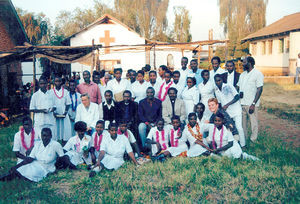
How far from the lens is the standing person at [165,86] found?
6971mm

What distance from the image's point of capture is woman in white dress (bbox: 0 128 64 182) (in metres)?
4.92

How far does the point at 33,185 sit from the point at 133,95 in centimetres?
328

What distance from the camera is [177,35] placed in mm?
35406

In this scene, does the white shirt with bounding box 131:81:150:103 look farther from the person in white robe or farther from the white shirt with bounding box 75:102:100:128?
the person in white robe

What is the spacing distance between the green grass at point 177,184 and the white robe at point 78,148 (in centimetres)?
21

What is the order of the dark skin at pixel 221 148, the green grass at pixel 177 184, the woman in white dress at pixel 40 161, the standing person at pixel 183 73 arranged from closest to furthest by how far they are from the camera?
the green grass at pixel 177 184, the woman in white dress at pixel 40 161, the dark skin at pixel 221 148, the standing person at pixel 183 73

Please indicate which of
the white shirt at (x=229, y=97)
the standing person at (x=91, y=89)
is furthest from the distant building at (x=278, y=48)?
the standing person at (x=91, y=89)

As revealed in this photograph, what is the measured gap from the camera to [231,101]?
20.5ft

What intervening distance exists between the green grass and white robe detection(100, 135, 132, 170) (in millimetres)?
221

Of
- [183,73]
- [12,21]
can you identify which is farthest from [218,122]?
[12,21]

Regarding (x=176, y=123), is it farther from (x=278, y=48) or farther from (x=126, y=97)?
(x=278, y=48)

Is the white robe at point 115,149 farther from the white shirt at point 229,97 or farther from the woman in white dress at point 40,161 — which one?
the white shirt at point 229,97

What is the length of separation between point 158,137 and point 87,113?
5.51 ft

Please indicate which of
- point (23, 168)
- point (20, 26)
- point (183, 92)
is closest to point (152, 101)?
point (183, 92)
